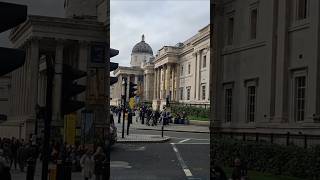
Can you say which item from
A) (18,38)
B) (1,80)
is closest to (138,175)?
(18,38)

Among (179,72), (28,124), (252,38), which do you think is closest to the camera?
(252,38)

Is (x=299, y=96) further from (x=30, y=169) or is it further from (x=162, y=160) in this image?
(x=30, y=169)

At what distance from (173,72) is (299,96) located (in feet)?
2.15

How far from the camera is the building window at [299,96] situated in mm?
2346

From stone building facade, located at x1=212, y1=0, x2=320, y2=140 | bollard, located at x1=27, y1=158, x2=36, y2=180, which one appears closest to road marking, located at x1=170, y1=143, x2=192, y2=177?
stone building facade, located at x1=212, y1=0, x2=320, y2=140

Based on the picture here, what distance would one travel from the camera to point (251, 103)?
2.38 meters

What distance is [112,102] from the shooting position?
242 centimetres

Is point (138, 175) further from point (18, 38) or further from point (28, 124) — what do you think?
point (18, 38)

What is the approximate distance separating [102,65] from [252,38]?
29.7 inches

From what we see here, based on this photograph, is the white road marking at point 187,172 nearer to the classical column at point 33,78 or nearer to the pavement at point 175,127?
the pavement at point 175,127

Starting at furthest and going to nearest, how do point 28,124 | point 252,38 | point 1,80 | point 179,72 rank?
point 1,80
point 28,124
point 179,72
point 252,38

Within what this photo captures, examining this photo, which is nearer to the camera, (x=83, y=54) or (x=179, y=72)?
(x=83, y=54)

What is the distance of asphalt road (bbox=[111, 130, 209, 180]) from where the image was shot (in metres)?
2.39

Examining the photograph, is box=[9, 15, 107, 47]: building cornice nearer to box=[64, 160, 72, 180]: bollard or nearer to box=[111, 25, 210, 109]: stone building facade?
box=[111, 25, 210, 109]: stone building facade
